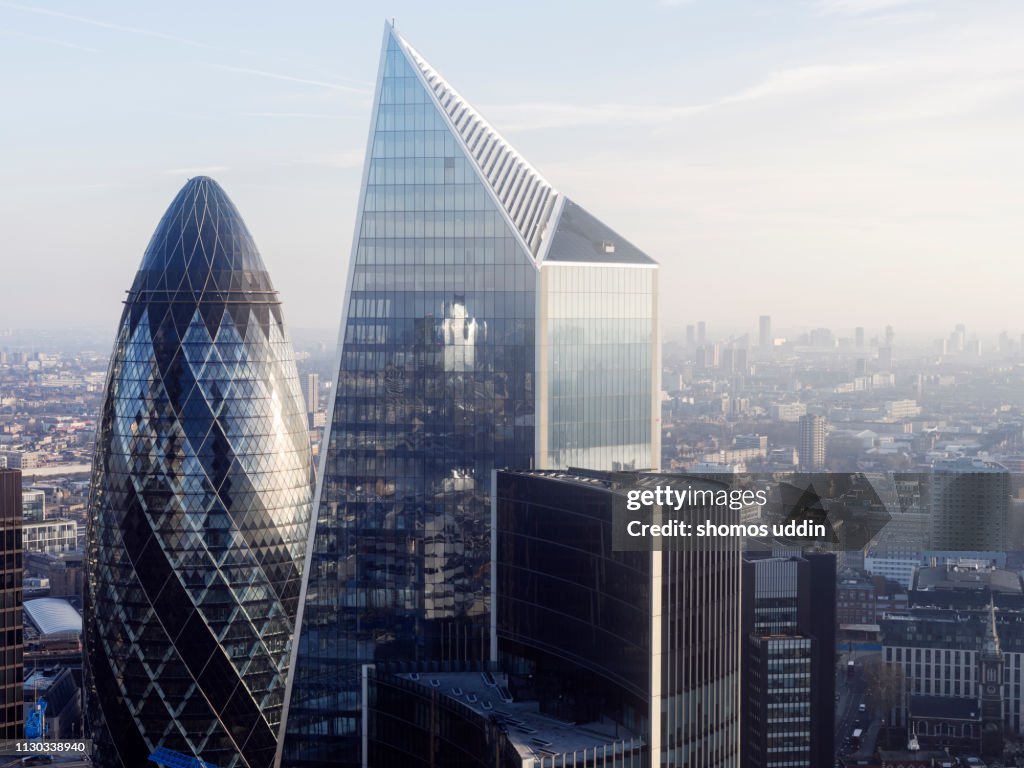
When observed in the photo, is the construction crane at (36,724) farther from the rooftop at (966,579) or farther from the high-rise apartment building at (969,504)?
the rooftop at (966,579)

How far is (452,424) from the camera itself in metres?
65.8

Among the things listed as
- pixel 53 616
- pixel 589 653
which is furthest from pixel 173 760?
pixel 53 616

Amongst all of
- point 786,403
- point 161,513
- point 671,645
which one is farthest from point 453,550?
point 786,403

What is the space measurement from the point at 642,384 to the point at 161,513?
3262 cm

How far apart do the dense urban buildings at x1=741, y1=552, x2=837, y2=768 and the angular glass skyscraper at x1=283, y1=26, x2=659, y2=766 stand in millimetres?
31552

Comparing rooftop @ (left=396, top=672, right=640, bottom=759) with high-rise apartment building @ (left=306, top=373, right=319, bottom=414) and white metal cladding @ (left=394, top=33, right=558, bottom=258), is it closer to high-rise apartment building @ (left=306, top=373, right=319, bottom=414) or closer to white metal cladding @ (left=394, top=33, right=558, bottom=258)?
Answer: white metal cladding @ (left=394, top=33, right=558, bottom=258)

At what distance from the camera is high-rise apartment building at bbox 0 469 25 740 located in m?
77.2

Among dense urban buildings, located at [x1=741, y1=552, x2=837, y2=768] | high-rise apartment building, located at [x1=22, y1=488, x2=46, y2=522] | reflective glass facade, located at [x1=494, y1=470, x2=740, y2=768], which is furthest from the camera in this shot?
high-rise apartment building, located at [x1=22, y1=488, x2=46, y2=522]

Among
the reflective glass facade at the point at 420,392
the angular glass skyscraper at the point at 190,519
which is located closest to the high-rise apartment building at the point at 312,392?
the angular glass skyscraper at the point at 190,519

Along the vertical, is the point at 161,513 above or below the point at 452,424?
below

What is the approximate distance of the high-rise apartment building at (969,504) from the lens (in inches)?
3408

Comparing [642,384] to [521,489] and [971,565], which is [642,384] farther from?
[971,565]

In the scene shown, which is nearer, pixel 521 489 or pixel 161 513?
pixel 521 489

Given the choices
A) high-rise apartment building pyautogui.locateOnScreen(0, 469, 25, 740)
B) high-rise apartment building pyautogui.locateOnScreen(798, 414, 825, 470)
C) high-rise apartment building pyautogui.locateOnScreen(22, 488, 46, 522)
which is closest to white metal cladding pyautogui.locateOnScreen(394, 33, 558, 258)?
high-rise apartment building pyautogui.locateOnScreen(0, 469, 25, 740)
